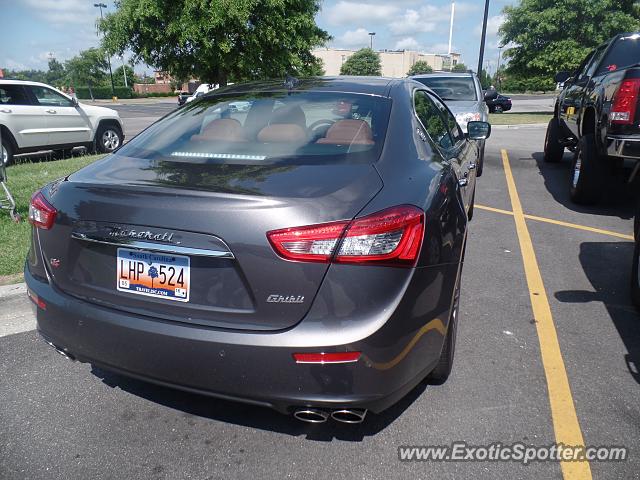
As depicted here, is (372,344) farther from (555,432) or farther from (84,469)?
(84,469)

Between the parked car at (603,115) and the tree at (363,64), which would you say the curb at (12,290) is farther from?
the tree at (363,64)

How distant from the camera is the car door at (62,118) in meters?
10.8

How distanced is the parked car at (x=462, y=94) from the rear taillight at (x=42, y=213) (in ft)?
22.4

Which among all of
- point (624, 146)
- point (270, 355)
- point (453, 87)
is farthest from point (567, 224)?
point (270, 355)

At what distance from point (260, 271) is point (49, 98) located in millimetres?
10994

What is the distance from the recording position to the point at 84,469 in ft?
7.41

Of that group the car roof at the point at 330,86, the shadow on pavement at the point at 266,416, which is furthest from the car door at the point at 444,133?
the shadow on pavement at the point at 266,416

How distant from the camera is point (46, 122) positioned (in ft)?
35.0

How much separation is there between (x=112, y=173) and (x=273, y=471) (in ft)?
4.89

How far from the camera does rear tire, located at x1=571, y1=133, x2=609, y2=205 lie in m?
6.32

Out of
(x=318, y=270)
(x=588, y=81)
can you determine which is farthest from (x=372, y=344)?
(x=588, y=81)

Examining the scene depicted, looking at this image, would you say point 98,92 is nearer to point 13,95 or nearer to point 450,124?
point 13,95

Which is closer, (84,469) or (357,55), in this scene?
(84,469)

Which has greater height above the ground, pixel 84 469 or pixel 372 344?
pixel 372 344
